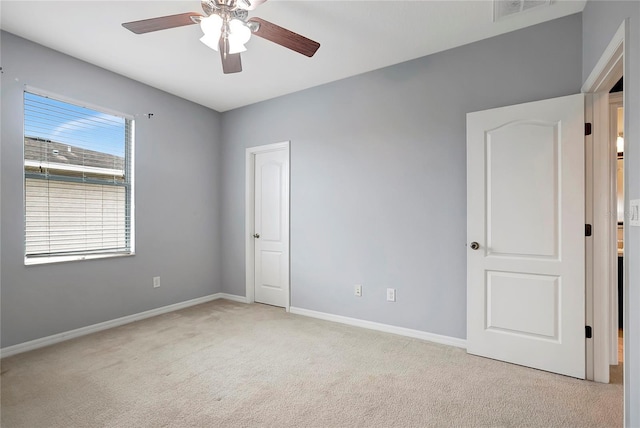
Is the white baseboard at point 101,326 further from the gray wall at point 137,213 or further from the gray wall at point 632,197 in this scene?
the gray wall at point 632,197

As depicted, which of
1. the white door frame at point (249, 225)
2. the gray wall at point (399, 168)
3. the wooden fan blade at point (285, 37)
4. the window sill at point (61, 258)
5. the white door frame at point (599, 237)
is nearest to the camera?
the wooden fan blade at point (285, 37)

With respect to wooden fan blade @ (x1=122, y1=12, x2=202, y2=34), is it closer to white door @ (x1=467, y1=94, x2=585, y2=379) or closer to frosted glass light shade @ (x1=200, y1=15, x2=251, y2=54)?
frosted glass light shade @ (x1=200, y1=15, x2=251, y2=54)

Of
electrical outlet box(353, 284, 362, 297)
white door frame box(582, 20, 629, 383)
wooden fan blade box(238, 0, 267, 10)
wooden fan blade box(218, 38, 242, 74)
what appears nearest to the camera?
wooden fan blade box(238, 0, 267, 10)

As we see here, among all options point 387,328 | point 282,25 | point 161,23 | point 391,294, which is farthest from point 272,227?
point 161,23

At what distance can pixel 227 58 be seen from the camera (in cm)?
215

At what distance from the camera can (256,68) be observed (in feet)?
10.5

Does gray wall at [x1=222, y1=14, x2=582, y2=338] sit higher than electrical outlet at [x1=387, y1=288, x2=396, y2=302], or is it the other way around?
gray wall at [x1=222, y1=14, x2=582, y2=338]

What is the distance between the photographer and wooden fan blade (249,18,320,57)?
1909mm

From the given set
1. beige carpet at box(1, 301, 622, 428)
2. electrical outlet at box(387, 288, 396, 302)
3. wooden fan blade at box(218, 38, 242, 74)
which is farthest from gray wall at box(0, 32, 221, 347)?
electrical outlet at box(387, 288, 396, 302)

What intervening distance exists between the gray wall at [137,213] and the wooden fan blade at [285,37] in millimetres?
2273

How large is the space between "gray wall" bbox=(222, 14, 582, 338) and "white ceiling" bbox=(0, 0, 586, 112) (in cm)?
22

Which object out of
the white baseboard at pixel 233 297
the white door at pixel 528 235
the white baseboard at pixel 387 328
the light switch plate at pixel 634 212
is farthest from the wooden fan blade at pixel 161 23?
the white baseboard at pixel 233 297

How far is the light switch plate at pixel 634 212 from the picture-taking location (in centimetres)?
138

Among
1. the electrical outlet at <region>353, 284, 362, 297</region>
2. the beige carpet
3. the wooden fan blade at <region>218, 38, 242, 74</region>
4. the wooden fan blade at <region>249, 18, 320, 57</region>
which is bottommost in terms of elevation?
the beige carpet
